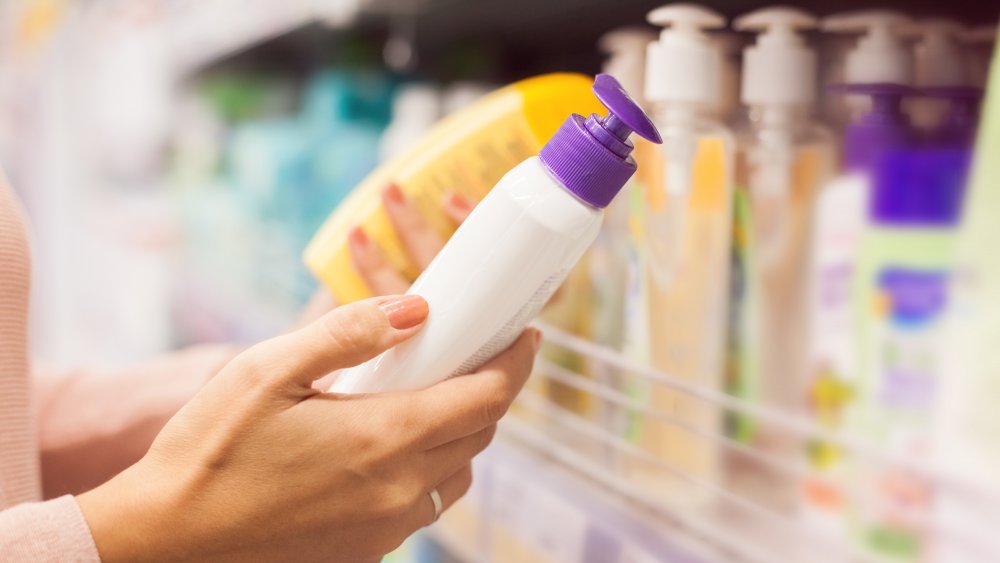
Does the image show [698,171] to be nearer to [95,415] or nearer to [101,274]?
[95,415]

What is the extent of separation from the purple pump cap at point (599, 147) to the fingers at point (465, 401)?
0.35 feet

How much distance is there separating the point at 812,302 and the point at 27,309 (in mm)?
538

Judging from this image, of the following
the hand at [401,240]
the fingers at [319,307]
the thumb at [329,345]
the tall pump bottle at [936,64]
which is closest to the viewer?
the thumb at [329,345]

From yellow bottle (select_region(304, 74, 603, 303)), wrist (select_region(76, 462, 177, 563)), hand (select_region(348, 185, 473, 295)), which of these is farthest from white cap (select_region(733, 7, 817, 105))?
wrist (select_region(76, 462, 177, 563))

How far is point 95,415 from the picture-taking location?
79cm

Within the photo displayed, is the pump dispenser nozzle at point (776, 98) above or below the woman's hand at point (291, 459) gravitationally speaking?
above

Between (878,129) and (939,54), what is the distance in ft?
0.20

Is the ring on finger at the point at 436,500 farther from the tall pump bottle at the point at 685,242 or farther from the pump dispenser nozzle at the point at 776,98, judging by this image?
the pump dispenser nozzle at the point at 776,98

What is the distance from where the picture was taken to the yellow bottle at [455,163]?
62 cm

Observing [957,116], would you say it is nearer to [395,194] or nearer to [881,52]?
[881,52]

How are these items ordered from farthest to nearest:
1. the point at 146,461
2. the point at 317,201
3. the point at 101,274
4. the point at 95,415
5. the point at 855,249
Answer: the point at 101,274
the point at 317,201
the point at 95,415
the point at 855,249
the point at 146,461

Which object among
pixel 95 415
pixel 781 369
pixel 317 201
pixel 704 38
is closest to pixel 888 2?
pixel 704 38

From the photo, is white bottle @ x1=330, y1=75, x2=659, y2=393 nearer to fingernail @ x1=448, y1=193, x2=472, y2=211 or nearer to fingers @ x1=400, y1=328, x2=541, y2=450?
fingers @ x1=400, y1=328, x2=541, y2=450

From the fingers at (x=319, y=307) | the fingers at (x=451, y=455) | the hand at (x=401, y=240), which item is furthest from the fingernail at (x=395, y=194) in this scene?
the fingers at (x=451, y=455)
